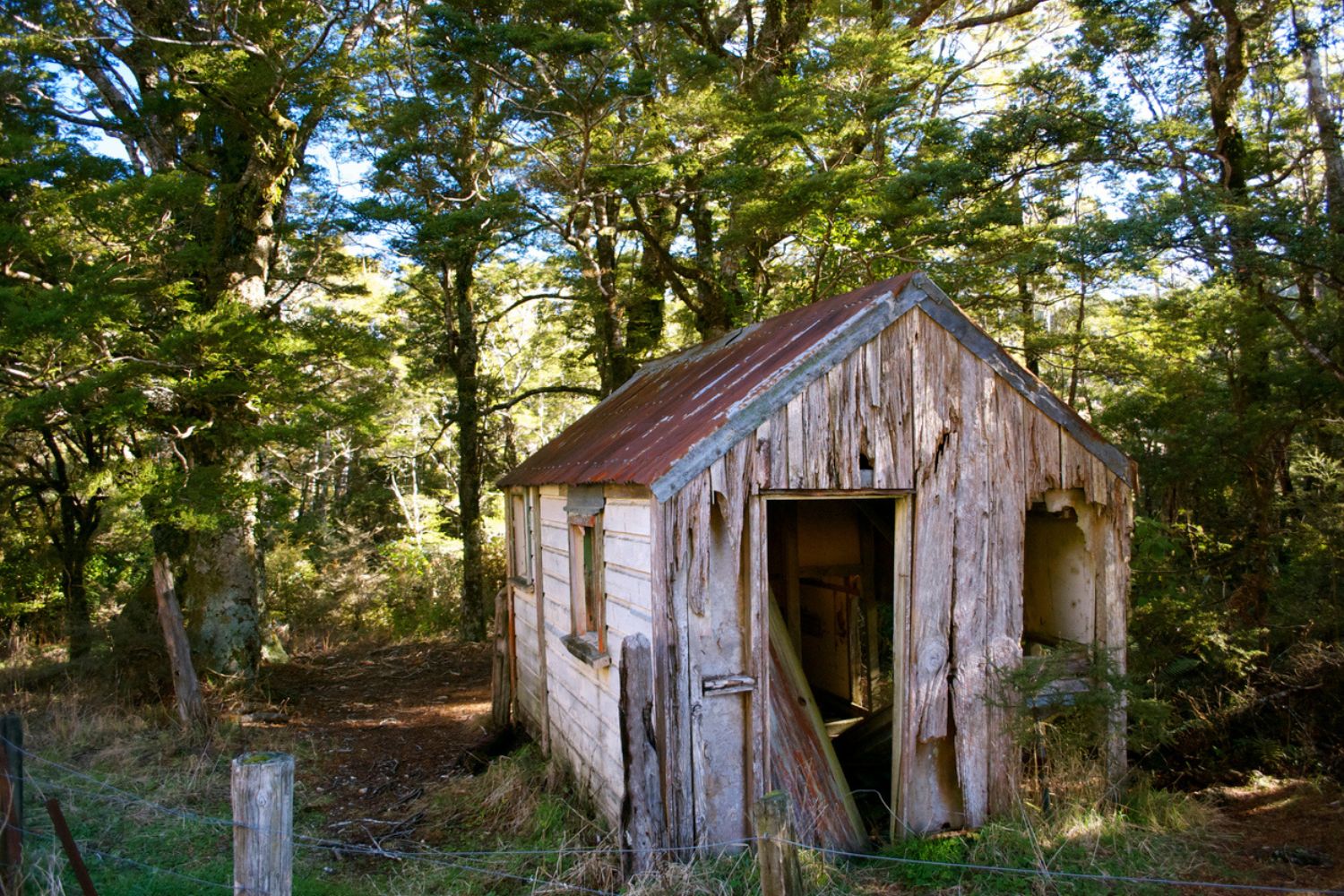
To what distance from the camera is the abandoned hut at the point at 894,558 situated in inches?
234

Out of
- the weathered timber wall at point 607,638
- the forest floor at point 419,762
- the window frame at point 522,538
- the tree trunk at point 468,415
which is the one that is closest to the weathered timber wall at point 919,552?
the weathered timber wall at point 607,638

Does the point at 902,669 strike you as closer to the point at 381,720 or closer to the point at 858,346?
the point at 858,346

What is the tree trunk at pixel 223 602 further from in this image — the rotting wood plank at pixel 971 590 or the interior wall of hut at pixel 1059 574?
the interior wall of hut at pixel 1059 574

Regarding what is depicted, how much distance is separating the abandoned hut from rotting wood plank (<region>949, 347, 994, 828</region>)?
15 millimetres

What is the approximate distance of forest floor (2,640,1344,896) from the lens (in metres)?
5.95

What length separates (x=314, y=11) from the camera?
12703 millimetres

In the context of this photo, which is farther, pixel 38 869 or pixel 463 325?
pixel 463 325

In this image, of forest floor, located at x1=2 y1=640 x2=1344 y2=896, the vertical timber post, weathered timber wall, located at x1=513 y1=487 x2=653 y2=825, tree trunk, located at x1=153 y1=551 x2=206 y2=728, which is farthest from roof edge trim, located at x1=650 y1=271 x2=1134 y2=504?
tree trunk, located at x1=153 y1=551 x2=206 y2=728

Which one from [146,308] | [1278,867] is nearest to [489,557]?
[146,308]

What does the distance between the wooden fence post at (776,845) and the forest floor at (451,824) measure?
5.90ft

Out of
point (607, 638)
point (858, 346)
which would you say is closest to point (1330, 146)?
point (858, 346)

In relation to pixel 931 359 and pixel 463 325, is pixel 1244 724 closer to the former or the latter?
pixel 931 359

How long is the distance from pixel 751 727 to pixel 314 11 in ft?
39.2

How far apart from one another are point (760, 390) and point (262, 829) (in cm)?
394
